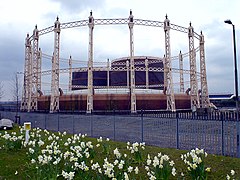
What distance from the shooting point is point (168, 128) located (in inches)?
453

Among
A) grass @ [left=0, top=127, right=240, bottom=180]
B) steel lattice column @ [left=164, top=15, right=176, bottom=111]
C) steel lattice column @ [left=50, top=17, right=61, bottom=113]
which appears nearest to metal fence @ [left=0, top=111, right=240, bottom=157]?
grass @ [left=0, top=127, right=240, bottom=180]

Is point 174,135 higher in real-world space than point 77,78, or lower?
lower

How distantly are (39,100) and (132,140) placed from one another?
34179 mm

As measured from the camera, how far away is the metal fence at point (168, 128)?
8.73 metres

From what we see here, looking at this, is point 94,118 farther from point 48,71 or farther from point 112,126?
point 48,71

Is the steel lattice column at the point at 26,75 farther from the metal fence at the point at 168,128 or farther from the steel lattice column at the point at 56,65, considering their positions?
the metal fence at the point at 168,128

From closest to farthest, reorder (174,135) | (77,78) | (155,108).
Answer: (174,135), (155,108), (77,78)

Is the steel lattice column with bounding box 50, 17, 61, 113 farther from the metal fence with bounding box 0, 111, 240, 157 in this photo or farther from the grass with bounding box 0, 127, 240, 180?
the grass with bounding box 0, 127, 240, 180

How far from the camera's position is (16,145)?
8.77 metres

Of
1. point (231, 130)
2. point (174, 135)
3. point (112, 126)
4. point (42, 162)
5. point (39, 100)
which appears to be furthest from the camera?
point (39, 100)

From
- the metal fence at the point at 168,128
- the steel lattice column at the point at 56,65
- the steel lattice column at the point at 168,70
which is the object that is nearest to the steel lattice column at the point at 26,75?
the steel lattice column at the point at 56,65

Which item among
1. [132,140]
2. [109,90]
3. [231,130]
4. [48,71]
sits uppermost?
[48,71]

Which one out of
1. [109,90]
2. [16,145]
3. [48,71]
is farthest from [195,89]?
[16,145]

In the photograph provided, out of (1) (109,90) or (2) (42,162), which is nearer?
(2) (42,162)
